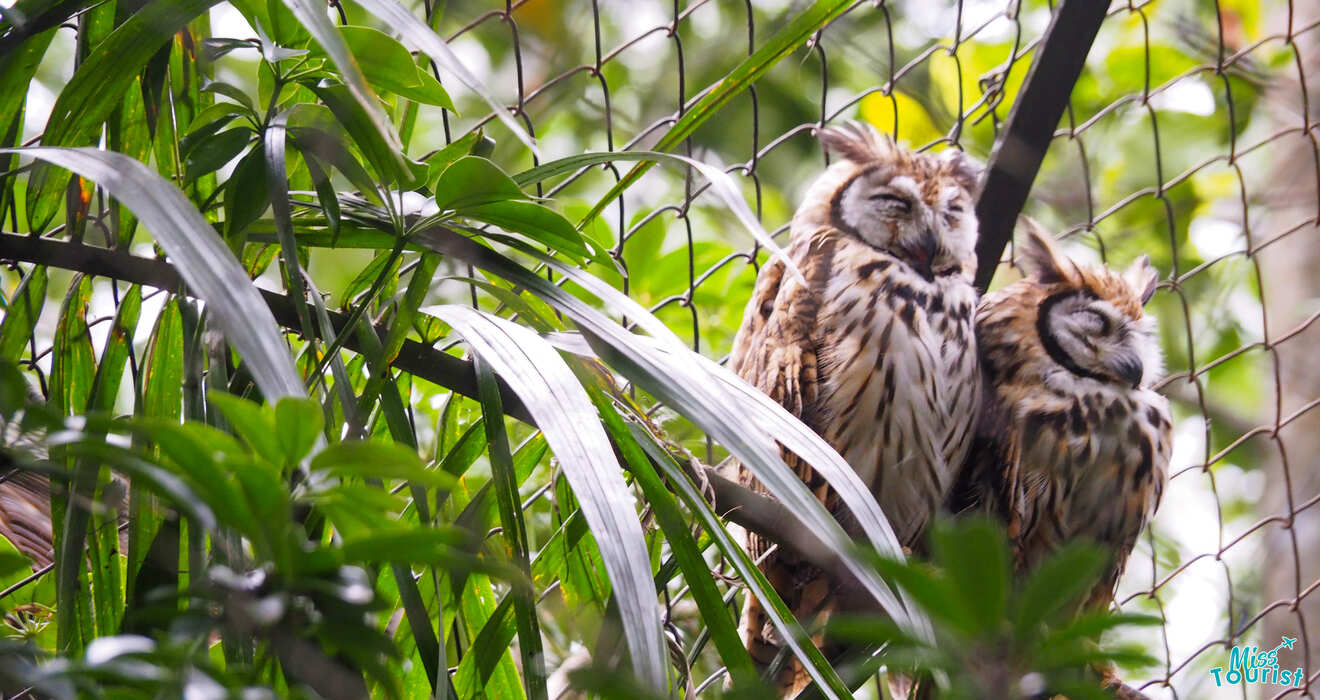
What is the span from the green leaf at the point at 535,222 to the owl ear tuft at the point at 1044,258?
104 cm

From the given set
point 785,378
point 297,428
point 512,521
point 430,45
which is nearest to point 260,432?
point 297,428

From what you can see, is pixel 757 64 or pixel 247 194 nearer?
pixel 247 194

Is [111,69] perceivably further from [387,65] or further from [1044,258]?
[1044,258]

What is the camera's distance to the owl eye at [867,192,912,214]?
1658 mm

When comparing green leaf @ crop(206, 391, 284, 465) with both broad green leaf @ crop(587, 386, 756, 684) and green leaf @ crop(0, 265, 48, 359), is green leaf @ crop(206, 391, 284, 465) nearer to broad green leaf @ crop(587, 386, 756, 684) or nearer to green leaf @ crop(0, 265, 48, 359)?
broad green leaf @ crop(587, 386, 756, 684)

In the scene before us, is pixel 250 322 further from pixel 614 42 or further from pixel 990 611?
pixel 614 42

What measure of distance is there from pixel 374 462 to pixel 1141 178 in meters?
3.70

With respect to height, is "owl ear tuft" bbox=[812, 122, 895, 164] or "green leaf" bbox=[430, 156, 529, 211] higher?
"owl ear tuft" bbox=[812, 122, 895, 164]

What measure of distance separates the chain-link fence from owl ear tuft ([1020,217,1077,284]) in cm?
12

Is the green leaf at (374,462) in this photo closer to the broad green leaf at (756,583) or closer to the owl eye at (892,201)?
the broad green leaf at (756,583)
